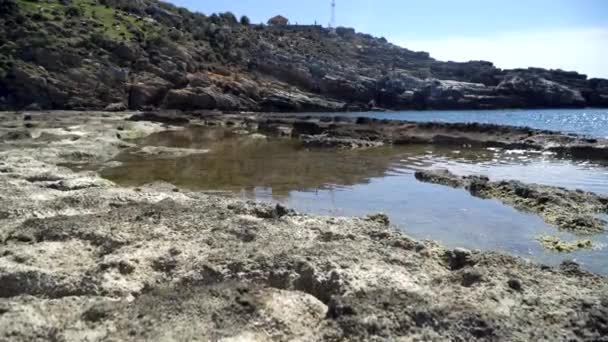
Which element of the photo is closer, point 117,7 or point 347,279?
point 347,279

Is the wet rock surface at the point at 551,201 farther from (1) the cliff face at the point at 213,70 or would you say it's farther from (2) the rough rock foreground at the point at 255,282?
(1) the cliff face at the point at 213,70

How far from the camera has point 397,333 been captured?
22.2 feet

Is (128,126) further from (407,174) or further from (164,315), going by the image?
(164,315)

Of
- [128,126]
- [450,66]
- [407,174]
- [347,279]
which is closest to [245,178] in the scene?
[407,174]

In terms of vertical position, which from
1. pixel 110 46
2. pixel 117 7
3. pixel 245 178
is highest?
pixel 117 7

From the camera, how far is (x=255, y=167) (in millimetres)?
25328

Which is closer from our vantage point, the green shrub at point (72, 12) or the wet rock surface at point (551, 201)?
the wet rock surface at point (551, 201)

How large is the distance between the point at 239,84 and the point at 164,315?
75.8m

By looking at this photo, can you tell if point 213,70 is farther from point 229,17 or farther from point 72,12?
point 229,17

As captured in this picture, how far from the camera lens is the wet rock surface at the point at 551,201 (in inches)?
565

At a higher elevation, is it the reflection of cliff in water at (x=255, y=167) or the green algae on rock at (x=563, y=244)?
the green algae on rock at (x=563, y=244)

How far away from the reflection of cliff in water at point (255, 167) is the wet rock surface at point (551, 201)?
191 inches

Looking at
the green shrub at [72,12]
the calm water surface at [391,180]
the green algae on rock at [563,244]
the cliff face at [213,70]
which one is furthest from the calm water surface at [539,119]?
the green shrub at [72,12]

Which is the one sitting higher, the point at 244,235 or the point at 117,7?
the point at 117,7
